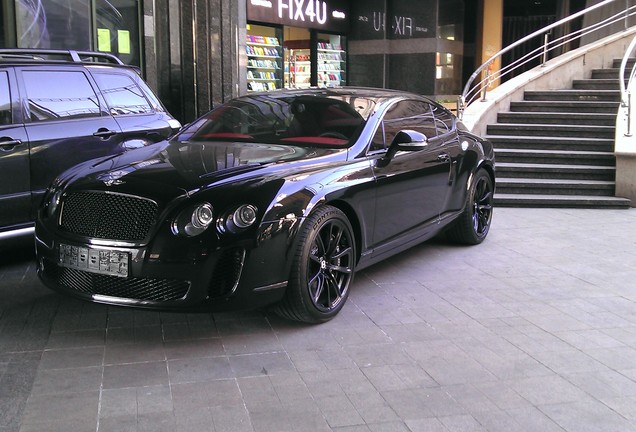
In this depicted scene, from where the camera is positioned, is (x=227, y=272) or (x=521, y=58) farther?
(x=521, y=58)

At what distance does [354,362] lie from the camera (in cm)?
390

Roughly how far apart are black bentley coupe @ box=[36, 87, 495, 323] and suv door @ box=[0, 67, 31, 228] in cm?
95

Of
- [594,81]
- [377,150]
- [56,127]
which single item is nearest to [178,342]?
[377,150]

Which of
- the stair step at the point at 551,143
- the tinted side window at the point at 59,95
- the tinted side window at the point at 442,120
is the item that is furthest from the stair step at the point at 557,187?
the tinted side window at the point at 59,95

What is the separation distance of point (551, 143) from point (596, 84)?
108 inches

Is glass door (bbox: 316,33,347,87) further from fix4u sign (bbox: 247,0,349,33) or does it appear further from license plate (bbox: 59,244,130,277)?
license plate (bbox: 59,244,130,277)

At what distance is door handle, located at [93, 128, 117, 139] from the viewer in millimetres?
5949

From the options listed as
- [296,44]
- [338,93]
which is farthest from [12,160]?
[296,44]

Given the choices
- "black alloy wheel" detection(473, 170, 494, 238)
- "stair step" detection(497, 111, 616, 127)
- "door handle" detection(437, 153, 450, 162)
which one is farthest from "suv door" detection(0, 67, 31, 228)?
"stair step" detection(497, 111, 616, 127)

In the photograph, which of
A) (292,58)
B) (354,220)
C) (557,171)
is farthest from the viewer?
(292,58)

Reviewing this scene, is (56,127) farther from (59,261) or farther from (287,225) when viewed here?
(287,225)

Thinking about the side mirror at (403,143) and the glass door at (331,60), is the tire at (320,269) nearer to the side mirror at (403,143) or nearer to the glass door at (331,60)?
the side mirror at (403,143)

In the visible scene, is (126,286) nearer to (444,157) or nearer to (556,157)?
(444,157)

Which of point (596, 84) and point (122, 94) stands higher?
point (596, 84)
